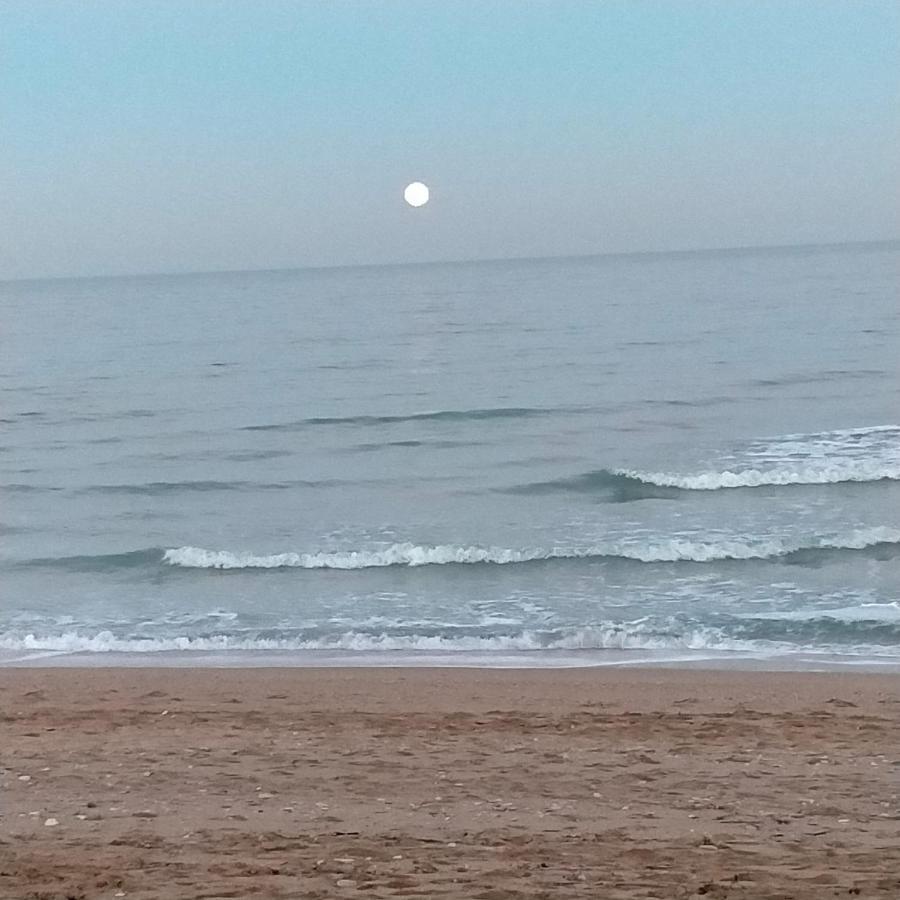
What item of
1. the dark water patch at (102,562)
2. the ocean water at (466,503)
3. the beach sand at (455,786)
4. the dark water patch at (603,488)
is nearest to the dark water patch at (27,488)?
the ocean water at (466,503)

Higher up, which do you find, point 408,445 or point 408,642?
point 408,445

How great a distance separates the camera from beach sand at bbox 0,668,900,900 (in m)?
5.09

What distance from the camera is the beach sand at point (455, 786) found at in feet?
16.7

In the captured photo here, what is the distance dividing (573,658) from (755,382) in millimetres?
20956

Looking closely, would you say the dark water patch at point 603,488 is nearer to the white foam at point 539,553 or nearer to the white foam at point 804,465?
the white foam at point 804,465

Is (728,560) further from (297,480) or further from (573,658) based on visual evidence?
(297,480)

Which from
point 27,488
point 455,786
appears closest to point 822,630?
point 455,786

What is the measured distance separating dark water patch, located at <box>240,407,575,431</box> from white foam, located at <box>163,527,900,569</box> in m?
11.2

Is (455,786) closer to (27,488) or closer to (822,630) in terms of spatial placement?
(822,630)

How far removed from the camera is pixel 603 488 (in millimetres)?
18328

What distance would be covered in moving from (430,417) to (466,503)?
29.9ft

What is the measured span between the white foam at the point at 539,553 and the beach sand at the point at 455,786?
444 centimetres

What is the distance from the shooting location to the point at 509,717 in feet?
26.0

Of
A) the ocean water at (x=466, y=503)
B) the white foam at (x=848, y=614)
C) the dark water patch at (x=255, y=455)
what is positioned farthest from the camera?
the dark water patch at (x=255, y=455)
